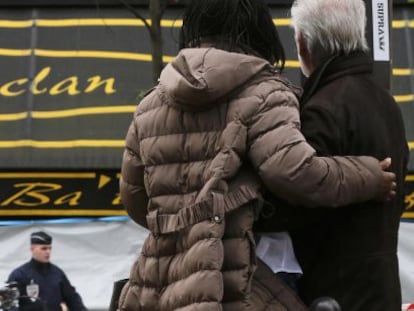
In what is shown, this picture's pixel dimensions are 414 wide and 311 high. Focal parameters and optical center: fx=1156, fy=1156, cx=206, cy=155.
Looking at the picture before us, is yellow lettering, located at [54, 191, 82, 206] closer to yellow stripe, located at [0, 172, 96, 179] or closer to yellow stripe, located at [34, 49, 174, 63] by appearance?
yellow stripe, located at [0, 172, 96, 179]

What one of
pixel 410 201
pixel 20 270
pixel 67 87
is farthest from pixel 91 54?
pixel 410 201

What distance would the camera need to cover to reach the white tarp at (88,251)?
13.6 m

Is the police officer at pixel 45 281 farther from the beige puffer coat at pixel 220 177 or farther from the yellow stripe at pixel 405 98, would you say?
the beige puffer coat at pixel 220 177

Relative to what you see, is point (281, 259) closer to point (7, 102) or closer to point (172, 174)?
point (172, 174)

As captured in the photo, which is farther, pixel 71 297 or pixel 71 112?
pixel 71 112

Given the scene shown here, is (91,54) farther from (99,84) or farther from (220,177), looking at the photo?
(220,177)

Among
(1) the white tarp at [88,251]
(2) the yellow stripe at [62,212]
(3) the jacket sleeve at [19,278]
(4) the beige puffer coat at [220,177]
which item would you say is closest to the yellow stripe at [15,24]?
(2) the yellow stripe at [62,212]

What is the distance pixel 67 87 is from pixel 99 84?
390 millimetres


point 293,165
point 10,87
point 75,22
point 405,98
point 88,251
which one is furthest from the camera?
point 75,22

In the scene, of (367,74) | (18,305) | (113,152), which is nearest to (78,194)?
(113,152)

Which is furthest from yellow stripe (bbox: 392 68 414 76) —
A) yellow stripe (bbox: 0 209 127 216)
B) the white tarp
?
yellow stripe (bbox: 0 209 127 216)

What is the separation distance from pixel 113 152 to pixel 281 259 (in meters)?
10.1

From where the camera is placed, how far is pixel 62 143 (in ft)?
45.2

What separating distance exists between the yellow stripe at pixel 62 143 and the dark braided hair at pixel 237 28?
10025 millimetres
